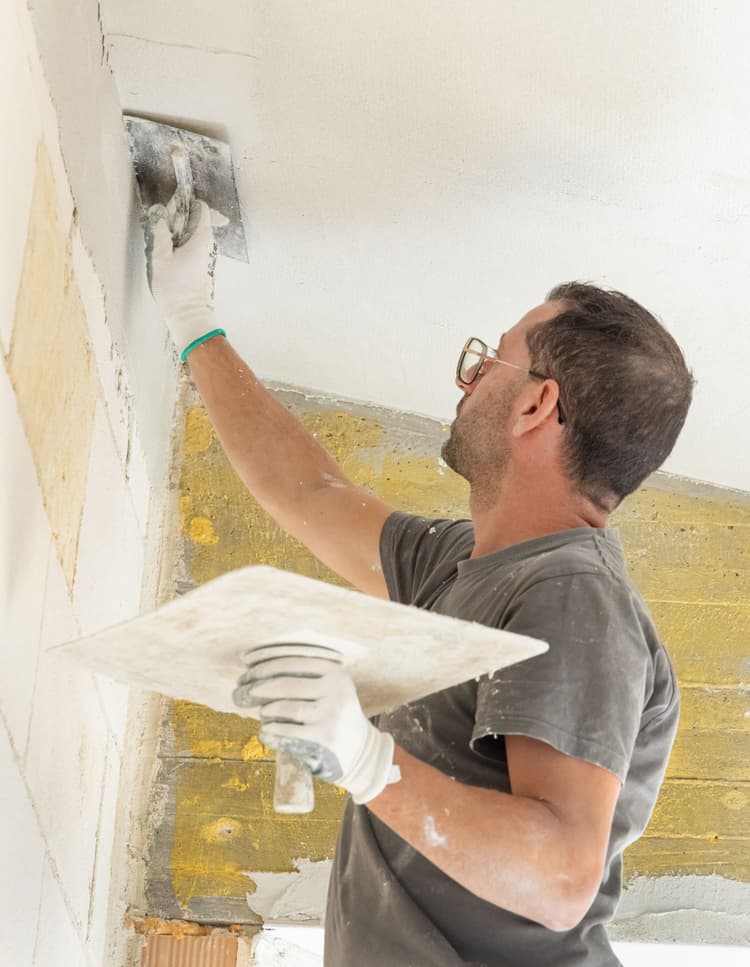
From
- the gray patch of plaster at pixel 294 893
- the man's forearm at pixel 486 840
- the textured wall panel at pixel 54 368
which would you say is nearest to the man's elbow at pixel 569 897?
the man's forearm at pixel 486 840

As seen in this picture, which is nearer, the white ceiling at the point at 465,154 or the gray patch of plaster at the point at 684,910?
the white ceiling at the point at 465,154

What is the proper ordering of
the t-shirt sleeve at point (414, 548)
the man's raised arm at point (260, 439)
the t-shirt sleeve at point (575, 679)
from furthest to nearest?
the man's raised arm at point (260, 439), the t-shirt sleeve at point (414, 548), the t-shirt sleeve at point (575, 679)

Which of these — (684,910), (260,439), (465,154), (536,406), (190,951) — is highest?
(465,154)

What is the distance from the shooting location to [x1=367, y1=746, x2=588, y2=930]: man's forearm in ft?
5.35

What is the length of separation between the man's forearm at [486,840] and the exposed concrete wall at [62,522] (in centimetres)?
60

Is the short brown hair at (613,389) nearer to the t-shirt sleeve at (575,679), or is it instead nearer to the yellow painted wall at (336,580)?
the t-shirt sleeve at (575,679)

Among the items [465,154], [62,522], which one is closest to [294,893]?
[62,522]

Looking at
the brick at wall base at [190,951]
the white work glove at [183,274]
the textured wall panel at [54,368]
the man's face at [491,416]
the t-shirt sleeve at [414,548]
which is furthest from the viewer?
the brick at wall base at [190,951]

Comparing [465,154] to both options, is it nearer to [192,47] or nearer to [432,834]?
[192,47]

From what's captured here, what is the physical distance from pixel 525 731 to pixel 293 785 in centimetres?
39

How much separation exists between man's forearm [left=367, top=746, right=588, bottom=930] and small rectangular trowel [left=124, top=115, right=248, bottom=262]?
5.27 ft

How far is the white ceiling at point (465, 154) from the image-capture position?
2.28m

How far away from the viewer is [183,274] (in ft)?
9.27

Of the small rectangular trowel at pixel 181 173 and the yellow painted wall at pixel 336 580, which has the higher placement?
the small rectangular trowel at pixel 181 173
